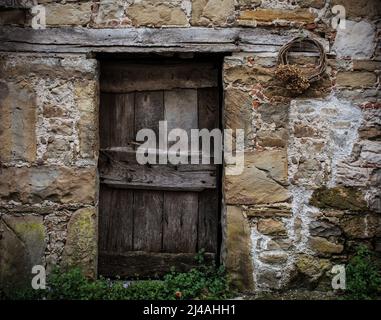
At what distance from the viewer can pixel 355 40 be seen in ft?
11.7

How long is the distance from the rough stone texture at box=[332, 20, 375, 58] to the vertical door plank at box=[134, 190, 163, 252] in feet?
6.28

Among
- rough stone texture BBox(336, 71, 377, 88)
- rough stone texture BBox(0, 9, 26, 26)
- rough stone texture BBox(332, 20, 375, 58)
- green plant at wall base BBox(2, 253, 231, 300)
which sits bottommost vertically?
green plant at wall base BBox(2, 253, 231, 300)

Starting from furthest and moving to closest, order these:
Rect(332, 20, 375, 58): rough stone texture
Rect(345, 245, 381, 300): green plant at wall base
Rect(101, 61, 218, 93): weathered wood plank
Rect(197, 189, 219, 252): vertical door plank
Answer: Rect(197, 189, 219, 252): vertical door plank
Rect(101, 61, 218, 93): weathered wood plank
Rect(332, 20, 375, 58): rough stone texture
Rect(345, 245, 381, 300): green plant at wall base

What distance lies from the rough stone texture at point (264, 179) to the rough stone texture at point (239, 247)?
0.16m

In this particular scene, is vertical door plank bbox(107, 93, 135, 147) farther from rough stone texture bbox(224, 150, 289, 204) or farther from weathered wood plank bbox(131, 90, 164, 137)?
rough stone texture bbox(224, 150, 289, 204)

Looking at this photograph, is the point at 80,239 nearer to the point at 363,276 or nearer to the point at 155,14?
the point at 155,14

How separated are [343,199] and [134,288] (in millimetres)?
1814

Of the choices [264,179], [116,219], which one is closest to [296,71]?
[264,179]

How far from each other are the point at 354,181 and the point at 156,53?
1.89 metres

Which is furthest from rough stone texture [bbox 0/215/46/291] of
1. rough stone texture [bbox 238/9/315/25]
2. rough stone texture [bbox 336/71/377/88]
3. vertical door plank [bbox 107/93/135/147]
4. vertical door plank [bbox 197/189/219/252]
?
rough stone texture [bbox 336/71/377/88]

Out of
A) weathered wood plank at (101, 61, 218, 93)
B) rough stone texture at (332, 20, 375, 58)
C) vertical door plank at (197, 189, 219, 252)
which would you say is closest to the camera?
rough stone texture at (332, 20, 375, 58)

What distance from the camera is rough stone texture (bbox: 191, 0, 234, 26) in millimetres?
3568

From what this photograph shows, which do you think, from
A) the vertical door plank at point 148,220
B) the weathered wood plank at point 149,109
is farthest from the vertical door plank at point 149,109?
the vertical door plank at point 148,220

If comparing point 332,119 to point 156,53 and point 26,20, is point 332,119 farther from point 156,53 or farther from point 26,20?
point 26,20
